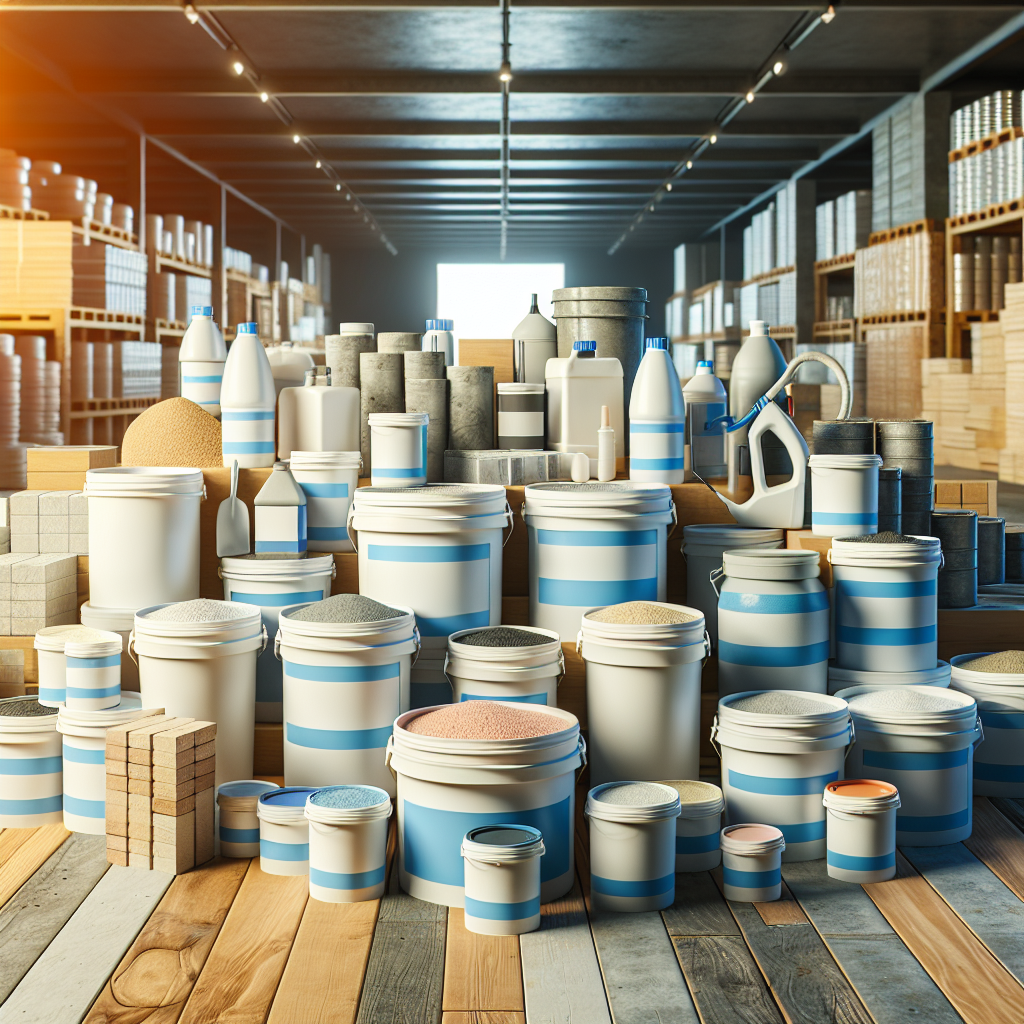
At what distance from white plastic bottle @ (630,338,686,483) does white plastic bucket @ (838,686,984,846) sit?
3.97 ft

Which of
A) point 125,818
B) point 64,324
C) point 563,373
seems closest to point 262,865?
point 125,818

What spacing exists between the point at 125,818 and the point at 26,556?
1.49 meters

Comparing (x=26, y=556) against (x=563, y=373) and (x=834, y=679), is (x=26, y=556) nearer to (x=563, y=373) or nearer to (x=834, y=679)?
(x=563, y=373)

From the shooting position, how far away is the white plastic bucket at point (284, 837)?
3.13 meters

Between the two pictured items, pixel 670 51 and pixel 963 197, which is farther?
pixel 670 51

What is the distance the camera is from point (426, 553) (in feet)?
12.1

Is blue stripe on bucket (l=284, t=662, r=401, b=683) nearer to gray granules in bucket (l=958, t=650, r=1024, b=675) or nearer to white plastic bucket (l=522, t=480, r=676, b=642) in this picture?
white plastic bucket (l=522, t=480, r=676, b=642)

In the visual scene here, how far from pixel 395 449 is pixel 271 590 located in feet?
2.15

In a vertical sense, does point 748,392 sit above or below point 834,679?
above

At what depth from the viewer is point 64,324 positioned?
30.6ft

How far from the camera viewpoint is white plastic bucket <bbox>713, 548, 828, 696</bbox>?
142 inches

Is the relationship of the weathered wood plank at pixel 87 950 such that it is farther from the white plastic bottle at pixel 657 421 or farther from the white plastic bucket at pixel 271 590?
the white plastic bottle at pixel 657 421

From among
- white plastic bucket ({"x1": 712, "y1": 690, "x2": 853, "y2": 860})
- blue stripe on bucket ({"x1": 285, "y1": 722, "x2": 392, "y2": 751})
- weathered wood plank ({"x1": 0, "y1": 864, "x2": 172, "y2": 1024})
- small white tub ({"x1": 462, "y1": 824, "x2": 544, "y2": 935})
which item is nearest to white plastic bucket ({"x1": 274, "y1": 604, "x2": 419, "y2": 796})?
blue stripe on bucket ({"x1": 285, "y1": 722, "x2": 392, "y2": 751})

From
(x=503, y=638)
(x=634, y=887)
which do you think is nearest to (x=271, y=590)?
(x=503, y=638)
